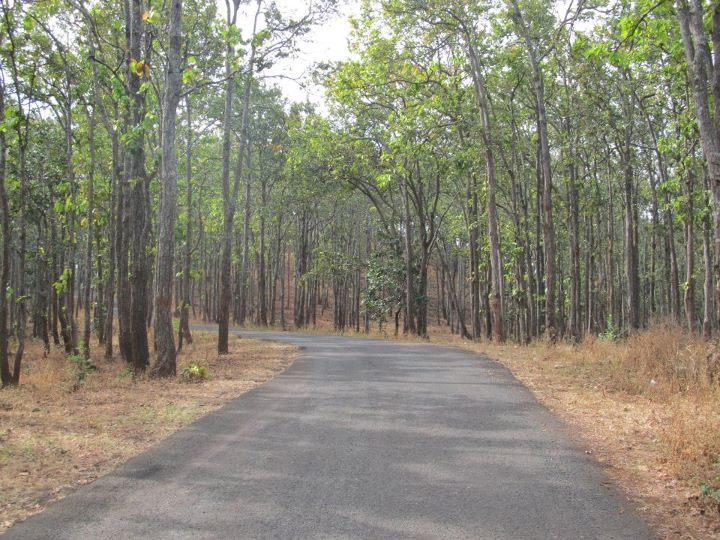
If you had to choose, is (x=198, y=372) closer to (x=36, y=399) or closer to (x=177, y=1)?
(x=36, y=399)

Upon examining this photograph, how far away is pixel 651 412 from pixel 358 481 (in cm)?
488

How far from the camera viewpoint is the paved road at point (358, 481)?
4371mm

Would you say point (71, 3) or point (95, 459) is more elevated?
point (71, 3)

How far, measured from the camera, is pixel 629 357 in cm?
1185

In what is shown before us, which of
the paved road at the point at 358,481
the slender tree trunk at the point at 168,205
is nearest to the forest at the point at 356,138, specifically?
the slender tree trunk at the point at 168,205

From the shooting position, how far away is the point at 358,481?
211 inches

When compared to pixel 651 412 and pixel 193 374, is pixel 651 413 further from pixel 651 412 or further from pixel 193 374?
pixel 193 374

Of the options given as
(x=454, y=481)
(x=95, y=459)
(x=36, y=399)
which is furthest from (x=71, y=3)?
(x=454, y=481)

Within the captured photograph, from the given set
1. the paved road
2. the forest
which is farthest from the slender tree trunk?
the paved road

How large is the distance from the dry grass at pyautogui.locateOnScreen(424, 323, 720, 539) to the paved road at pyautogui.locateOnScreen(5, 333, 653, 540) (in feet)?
1.07

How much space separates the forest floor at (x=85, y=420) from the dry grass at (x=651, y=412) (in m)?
5.00

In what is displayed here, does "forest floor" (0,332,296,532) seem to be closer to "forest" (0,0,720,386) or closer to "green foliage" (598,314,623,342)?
"forest" (0,0,720,386)

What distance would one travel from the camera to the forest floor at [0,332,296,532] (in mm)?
5555

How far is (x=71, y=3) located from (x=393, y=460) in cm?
1328
